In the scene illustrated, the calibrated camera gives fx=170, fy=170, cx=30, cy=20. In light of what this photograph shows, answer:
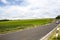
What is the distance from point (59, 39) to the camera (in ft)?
52.3
